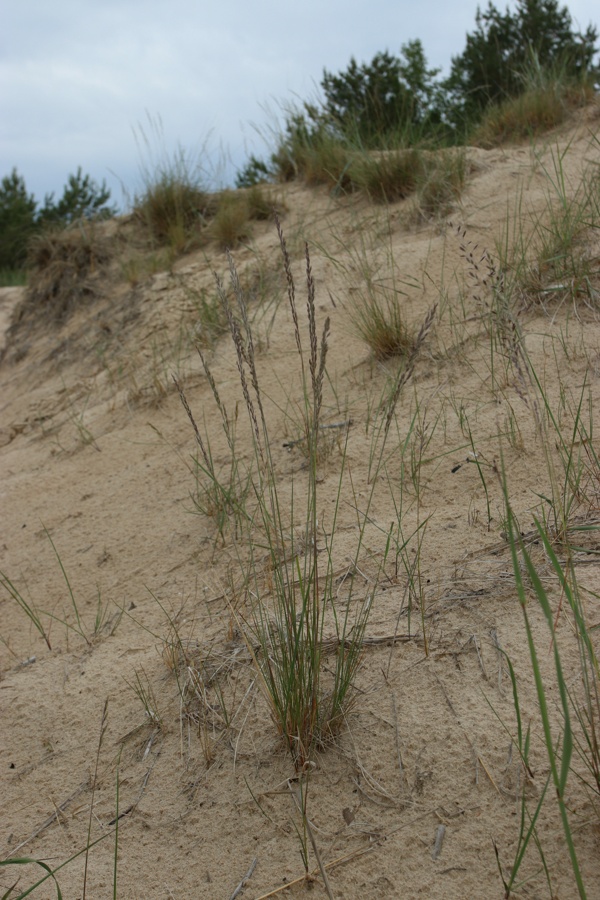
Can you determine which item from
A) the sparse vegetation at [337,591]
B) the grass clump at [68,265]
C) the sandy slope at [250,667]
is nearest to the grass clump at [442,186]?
the sparse vegetation at [337,591]

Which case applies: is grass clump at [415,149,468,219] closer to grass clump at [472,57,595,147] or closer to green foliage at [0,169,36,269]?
grass clump at [472,57,595,147]

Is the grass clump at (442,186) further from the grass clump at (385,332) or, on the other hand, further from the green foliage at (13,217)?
the green foliage at (13,217)

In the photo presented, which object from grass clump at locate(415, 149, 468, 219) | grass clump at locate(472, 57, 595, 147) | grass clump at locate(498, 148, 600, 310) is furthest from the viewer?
grass clump at locate(472, 57, 595, 147)

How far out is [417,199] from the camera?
14.3ft

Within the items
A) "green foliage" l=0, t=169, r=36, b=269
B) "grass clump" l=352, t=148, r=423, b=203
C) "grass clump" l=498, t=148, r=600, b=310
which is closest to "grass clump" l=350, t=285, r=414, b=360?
"grass clump" l=498, t=148, r=600, b=310

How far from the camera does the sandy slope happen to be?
1.30 m

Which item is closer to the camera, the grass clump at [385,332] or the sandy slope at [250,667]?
the sandy slope at [250,667]

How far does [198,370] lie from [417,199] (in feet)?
5.42

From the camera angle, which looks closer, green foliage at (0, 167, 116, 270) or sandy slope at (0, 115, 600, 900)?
sandy slope at (0, 115, 600, 900)

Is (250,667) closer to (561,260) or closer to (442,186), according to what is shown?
(561,260)

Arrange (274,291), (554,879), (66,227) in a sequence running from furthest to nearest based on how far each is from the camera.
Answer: (66,227), (274,291), (554,879)

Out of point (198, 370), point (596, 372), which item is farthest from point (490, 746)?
point (198, 370)

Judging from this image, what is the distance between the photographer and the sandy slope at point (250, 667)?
130cm

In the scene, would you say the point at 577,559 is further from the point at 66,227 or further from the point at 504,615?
the point at 66,227
